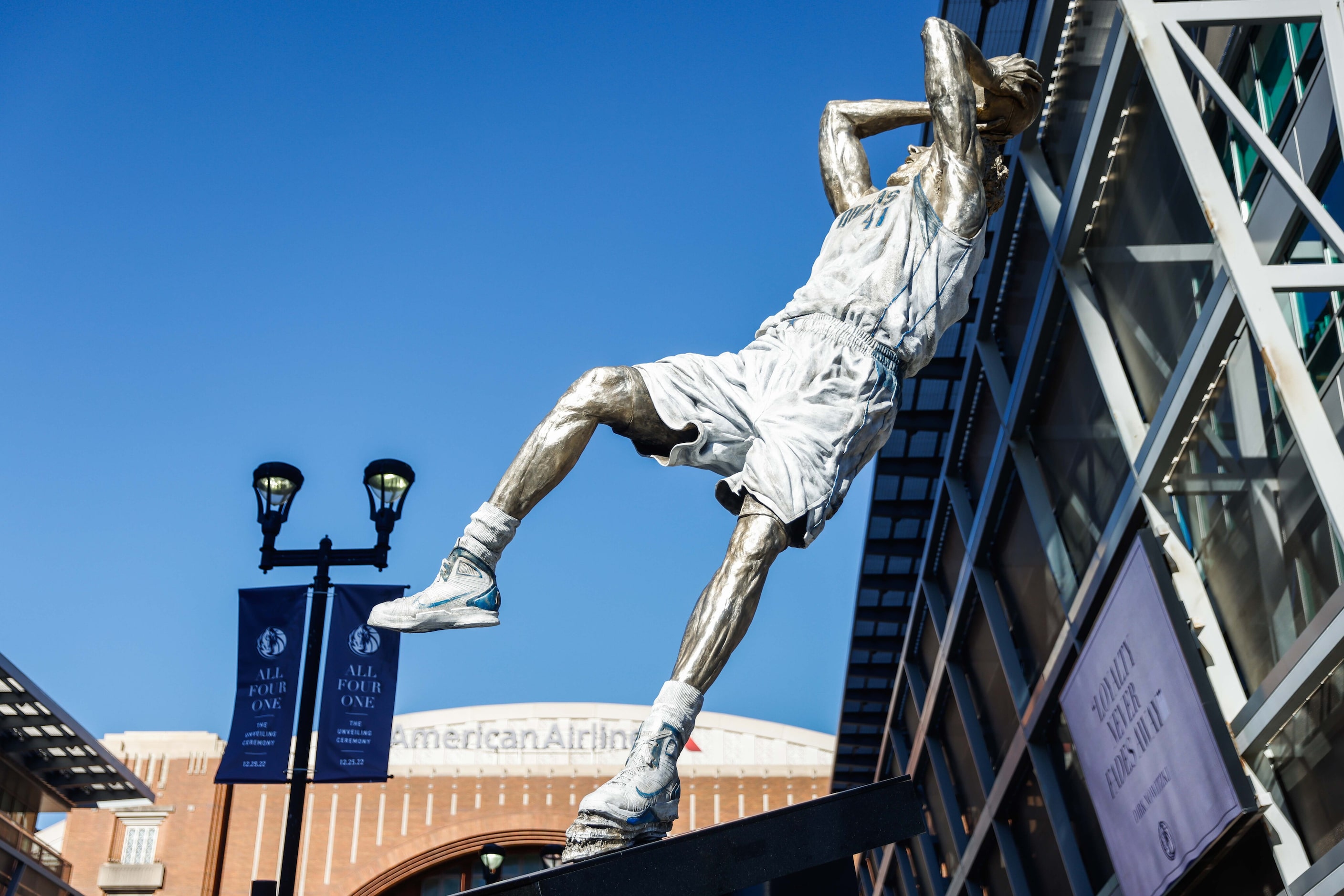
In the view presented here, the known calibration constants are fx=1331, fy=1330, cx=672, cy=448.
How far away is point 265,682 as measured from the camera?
1142cm

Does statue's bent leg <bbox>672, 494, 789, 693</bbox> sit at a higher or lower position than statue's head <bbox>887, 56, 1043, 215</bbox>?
lower

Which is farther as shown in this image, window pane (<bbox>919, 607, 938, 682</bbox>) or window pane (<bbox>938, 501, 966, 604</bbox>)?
window pane (<bbox>919, 607, 938, 682</bbox>)

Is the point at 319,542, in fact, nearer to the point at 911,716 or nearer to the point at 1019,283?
the point at 1019,283

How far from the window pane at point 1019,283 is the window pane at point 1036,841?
162 inches

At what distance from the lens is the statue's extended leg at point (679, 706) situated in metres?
4.07

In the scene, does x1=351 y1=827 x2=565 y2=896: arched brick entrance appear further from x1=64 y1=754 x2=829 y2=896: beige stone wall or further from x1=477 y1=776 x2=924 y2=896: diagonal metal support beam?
x1=477 y1=776 x2=924 y2=896: diagonal metal support beam

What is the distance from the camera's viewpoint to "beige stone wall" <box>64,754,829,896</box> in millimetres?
37562

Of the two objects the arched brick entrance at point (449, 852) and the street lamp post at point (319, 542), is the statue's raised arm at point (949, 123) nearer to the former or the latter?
the street lamp post at point (319, 542)

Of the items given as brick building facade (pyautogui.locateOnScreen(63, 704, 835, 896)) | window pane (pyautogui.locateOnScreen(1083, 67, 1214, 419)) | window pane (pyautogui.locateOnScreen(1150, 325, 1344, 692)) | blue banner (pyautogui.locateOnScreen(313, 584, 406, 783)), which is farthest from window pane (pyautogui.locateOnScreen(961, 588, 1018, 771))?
brick building facade (pyautogui.locateOnScreen(63, 704, 835, 896))

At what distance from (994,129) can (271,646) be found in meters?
7.88

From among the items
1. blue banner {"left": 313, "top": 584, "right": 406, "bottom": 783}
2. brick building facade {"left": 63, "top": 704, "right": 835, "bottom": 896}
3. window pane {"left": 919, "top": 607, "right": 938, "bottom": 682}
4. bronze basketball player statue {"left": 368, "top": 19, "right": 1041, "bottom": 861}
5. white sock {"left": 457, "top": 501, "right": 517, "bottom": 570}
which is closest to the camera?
bronze basketball player statue {"left": 368, "top": 19, "right": 1041, "bottom": 861}

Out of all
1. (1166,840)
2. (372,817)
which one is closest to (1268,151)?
(1166,840)

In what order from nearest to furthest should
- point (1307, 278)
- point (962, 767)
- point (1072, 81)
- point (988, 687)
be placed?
1. point (1307, 278)
2. point (1072, 81)
3. point (988, 687)
4. point (962, 767)

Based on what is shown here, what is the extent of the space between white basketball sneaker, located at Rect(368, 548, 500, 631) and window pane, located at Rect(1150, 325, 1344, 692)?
4437 millimetres
